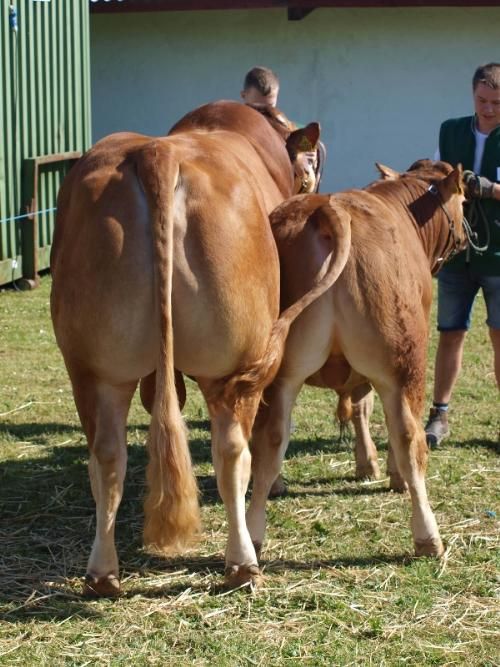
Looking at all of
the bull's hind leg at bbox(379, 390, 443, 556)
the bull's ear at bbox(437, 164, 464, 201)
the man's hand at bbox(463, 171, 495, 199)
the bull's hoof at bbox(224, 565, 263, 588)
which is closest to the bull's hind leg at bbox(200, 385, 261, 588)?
the bull's hoof at bbox(224, 565, 263, 588)

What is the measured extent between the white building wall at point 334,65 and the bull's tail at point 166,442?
41.1 ft

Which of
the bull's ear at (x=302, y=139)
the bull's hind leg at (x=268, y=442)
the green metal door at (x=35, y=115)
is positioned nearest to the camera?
the bull's hind leg at (x=268, y=442)

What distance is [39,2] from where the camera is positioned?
40.5ft

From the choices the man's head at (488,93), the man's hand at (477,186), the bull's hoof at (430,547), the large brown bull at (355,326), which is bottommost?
the bull's hoof at (430,547)

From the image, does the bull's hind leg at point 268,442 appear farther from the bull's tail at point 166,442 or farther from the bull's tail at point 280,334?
the bull's tail at point 166,442

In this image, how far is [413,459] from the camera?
495cm

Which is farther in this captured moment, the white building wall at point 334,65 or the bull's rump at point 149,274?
the white building wall at point 334,65

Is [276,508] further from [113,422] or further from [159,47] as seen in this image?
[159,47]

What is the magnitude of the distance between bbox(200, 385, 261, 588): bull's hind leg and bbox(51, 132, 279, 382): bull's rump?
21 cm

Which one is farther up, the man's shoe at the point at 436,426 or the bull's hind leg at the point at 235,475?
the bull's hind leg at the point at 235,475

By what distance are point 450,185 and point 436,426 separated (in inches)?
72.1

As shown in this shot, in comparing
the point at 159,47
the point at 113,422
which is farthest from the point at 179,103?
the point at 113,422

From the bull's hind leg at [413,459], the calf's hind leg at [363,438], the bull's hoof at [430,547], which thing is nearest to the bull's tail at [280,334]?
the bull's hind leg at [413,459]

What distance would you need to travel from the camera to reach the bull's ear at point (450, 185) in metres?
5.65
